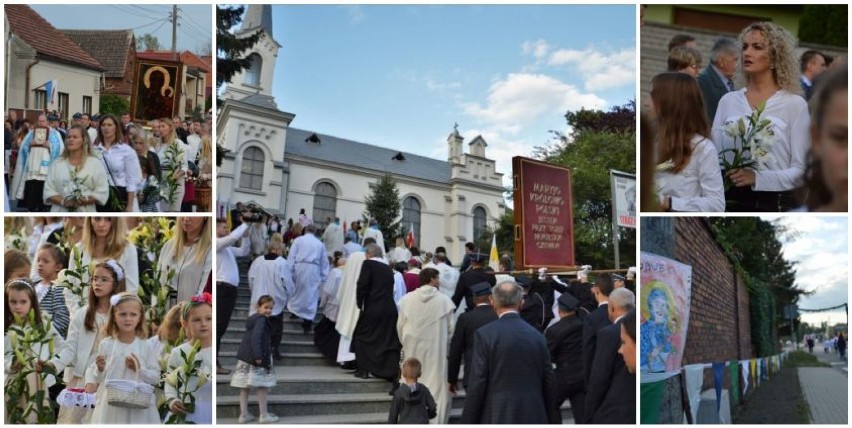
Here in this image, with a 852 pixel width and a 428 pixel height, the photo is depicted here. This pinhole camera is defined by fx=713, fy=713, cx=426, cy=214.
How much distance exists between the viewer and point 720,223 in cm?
507

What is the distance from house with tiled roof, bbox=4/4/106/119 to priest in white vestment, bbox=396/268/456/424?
3165 millimetres

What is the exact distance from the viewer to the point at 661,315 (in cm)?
505

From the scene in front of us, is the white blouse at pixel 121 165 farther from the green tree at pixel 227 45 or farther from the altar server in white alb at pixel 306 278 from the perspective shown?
the altar server in white alb at pixel 306 278

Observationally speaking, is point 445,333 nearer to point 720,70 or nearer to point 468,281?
point 468,281

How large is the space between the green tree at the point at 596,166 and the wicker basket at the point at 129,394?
5787 mm

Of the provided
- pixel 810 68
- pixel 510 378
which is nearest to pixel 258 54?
pixel 510 378

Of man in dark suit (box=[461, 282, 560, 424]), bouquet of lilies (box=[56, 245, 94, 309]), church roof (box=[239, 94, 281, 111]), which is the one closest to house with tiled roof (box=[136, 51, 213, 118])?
bouquet of lilies (box=[56, 245, 94, 309])

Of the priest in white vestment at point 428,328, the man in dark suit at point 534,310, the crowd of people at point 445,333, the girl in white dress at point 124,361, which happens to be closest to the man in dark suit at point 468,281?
the crowd of people at point 445,333

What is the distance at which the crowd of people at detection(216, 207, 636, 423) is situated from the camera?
446 cm

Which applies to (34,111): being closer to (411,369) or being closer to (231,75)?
(231,75)

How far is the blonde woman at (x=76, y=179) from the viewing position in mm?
5113

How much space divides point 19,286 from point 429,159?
24.3m

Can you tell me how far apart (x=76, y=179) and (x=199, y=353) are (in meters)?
1.55

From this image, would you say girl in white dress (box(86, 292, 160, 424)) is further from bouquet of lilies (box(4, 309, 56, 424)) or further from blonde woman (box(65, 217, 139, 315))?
bouquet of lilies (box(4, 309, 56, 424))
